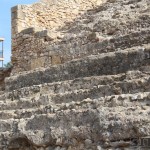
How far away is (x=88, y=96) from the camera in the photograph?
5.92 metres

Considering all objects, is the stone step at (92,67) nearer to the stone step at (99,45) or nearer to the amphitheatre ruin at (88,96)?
the amphitheatre ruin at (88,96)

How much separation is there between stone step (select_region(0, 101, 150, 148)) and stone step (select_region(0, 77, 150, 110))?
55 centimetres

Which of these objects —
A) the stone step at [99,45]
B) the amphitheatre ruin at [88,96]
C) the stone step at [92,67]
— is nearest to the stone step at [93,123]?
the amphitheatre ruin at [88,96]

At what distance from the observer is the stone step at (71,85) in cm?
593

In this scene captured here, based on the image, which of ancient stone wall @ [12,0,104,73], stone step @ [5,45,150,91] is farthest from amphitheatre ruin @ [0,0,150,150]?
ancient stone wall @ [12,0,104,73]

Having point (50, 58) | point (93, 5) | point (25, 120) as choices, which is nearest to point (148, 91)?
point (25, 120)

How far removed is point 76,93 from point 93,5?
9400 mm

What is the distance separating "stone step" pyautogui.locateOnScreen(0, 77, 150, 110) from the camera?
5539mm

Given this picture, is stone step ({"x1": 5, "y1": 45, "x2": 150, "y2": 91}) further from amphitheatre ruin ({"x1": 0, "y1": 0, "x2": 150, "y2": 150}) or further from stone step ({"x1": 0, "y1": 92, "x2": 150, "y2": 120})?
stone step ({"x1": 0, "y1": 92, "x2": 150, "y2": 120})

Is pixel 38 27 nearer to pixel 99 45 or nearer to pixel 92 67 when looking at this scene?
pixel 99 45

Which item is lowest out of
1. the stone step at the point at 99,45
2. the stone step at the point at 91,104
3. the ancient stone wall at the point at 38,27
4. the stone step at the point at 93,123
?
the stone step at the point at 93,123

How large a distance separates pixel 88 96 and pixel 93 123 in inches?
39.3

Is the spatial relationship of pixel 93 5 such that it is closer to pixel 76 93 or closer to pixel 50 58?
pixel 50 58

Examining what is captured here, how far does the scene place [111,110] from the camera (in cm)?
493
